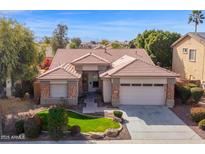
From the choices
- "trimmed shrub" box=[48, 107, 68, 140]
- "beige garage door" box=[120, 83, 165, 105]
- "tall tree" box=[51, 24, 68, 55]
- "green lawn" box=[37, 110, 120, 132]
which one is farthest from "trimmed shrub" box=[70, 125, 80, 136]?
"tall tree" box=[51, 24, 68, 55]

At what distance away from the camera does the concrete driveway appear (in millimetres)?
18141

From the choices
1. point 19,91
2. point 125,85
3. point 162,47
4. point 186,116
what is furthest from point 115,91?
point 162,47

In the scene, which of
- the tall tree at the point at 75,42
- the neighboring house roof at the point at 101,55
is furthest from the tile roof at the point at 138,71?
the tall tree at the point at 75,42

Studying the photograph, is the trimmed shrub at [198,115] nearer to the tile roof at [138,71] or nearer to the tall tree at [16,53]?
the tile roof at [138,71]

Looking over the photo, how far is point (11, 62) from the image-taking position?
21797mm

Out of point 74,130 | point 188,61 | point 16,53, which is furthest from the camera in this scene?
point 188,61

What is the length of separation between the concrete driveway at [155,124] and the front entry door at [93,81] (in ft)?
18.5

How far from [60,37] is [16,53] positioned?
30769mm

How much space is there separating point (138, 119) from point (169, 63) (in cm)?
1565

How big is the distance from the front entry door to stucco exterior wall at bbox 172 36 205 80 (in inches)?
335

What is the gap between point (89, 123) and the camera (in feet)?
65.2

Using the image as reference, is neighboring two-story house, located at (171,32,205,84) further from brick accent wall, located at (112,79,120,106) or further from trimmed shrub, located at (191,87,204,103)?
brick accent wall, located at (112,79,120,106)

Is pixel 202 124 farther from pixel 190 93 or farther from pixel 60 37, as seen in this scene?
pixel 60 37
